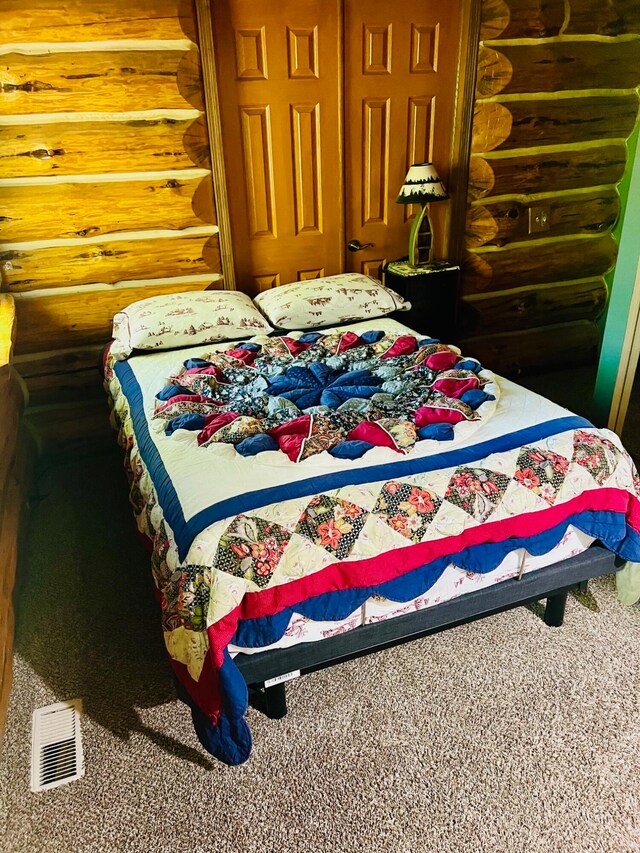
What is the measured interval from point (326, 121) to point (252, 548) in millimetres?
2557

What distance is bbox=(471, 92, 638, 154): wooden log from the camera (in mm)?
3504

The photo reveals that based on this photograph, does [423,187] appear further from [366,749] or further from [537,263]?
[366,749]

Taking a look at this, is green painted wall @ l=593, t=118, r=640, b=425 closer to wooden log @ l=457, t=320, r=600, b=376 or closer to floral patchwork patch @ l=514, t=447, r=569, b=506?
floral patchwork patch @ l=514, t=447, r=569, b=506

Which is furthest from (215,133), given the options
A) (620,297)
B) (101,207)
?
(620,297)

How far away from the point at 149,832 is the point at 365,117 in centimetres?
326

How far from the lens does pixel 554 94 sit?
11.7ft

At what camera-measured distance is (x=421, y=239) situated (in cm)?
352

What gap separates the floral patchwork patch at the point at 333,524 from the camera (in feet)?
5.24

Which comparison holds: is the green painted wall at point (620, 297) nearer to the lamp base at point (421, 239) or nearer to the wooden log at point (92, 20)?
the lamp base at point (421, 239)

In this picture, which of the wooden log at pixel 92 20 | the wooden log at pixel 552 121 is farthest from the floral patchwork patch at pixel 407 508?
the wooden log at pixel 552 121

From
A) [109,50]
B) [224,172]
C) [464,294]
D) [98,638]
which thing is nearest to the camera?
[98,638]

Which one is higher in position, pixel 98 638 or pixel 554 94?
pixel 554 94

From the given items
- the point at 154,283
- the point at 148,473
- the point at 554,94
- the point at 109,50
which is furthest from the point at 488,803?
the point at 554,94

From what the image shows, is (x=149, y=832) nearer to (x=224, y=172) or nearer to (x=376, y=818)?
(x=376, y=818)
